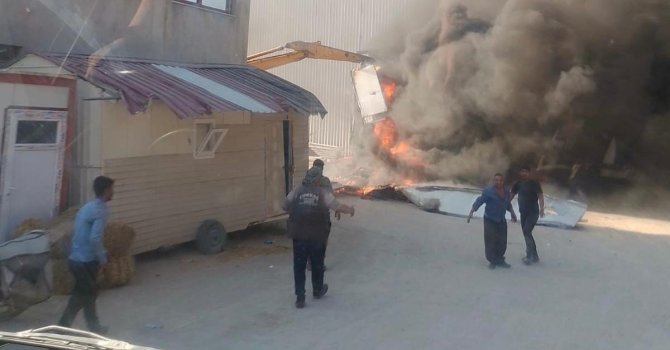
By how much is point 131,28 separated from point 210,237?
3151 mm

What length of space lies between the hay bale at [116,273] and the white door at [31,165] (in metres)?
1.00

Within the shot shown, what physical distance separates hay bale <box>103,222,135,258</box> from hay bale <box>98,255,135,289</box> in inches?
2.9

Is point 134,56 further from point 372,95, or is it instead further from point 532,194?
point 372,95

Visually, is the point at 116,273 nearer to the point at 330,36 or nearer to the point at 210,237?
the point at 210,237

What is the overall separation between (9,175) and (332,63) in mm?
17647

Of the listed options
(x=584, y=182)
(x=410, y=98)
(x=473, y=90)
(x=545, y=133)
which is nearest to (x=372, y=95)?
(x=410, y=98)

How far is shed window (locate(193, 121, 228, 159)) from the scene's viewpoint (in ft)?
31.0

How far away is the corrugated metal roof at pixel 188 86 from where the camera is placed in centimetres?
784

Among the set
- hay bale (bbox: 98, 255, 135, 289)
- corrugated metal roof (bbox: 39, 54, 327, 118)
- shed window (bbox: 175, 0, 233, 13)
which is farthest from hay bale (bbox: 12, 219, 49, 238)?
shed window (bbox: 175, 0, 233, 13)

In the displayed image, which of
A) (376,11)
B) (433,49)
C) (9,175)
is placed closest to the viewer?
(9,175)

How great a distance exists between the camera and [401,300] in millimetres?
7512

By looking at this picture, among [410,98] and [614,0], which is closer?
[614,0]

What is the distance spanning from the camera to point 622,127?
1845 cm

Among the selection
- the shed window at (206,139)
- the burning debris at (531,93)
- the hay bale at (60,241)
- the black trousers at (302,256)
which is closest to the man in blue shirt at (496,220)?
the black trousers at (302,256)
